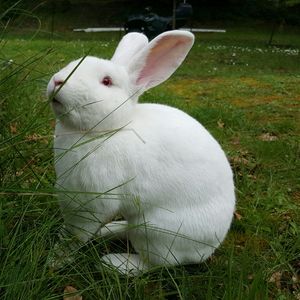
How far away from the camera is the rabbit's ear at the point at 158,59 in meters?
2.32

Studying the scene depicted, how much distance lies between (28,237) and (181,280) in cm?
67

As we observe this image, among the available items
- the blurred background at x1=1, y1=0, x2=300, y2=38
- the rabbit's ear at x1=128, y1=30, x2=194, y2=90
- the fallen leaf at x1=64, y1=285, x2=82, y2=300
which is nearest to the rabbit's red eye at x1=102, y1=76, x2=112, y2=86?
the rabbit's ear at x1=128, y1=30, x2=194, y2=90

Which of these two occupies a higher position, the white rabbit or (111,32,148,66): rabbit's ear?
(111,32,148,66): rabbit's ear

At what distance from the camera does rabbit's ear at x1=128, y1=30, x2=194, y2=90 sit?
2.32 m

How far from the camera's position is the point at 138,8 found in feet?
81.2

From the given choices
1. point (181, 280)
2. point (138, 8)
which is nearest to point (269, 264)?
point (181, 280)

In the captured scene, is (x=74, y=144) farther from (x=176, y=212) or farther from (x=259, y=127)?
(x=259, y=127)

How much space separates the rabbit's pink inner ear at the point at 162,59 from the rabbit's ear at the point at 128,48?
106mm

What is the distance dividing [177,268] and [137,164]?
500 mm

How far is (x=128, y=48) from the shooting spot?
2479mm

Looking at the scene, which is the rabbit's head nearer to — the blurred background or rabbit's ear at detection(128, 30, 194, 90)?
rabbit's ear at detection(128, 30, 194, 90)

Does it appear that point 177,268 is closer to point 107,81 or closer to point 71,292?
point 71,292

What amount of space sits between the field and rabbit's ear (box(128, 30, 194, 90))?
386 millimetres

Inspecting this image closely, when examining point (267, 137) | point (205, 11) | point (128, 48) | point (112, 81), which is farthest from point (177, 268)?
point (205, 11)
